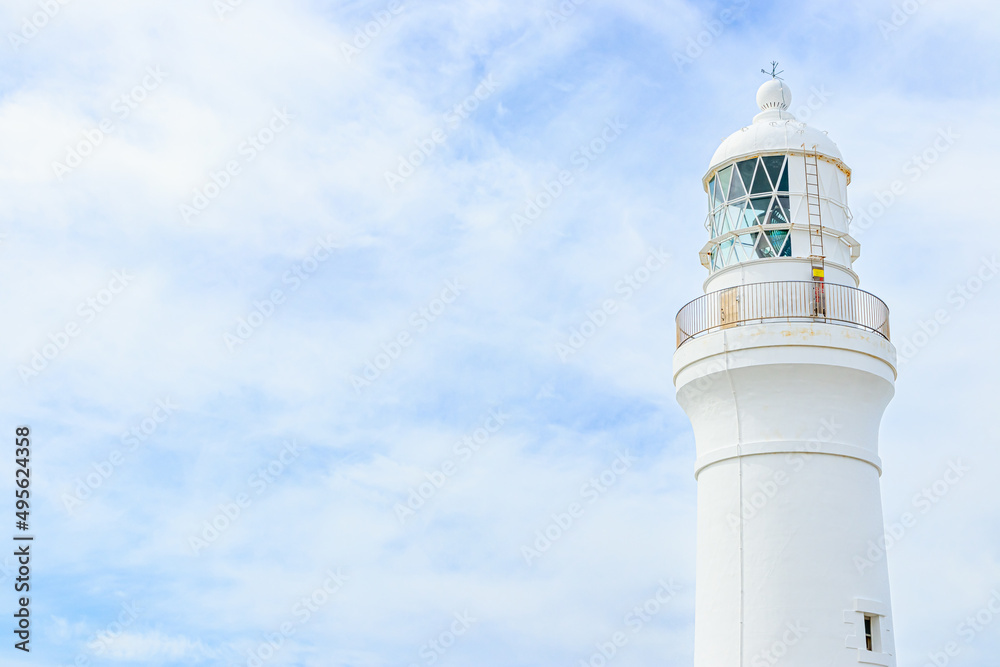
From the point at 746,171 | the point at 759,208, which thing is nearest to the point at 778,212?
the point at 759,208

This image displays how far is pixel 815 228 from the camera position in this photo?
2045cm

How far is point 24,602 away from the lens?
20859 millimetres

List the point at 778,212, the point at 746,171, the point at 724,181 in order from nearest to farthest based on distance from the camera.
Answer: the point at 778,212
the point at 746,171
the point at 724,181

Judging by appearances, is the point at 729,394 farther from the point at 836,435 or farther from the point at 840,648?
the point at 840,648

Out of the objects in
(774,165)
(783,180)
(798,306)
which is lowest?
(798,306)

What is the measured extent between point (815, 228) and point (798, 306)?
4.92ft

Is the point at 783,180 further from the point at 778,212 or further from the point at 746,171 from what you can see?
the point at 746,171

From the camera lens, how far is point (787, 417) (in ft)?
63.4

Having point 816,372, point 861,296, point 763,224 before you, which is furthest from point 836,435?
point 763,224

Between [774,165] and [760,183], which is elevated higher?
[774,165]

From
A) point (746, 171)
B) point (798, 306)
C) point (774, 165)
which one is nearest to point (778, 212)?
point (774, 165)

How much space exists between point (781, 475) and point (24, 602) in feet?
42.1

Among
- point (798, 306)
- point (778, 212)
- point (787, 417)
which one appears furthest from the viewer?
point (778, 212)

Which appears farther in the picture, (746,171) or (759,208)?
(746,171)
